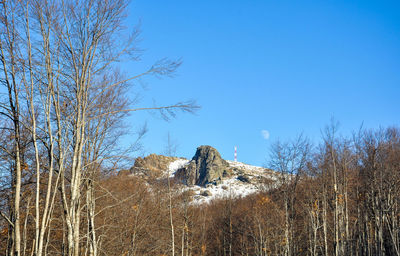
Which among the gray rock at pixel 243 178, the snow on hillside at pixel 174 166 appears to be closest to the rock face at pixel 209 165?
the gray rock at pixel 243 178

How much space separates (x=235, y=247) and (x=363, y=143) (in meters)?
23.2

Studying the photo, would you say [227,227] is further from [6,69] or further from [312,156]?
[6,69]

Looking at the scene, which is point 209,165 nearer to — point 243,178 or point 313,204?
point 243,178

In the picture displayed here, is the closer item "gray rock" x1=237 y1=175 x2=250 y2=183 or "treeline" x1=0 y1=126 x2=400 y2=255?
"treeline" x1=0 y1=126 x2=400 y2=255

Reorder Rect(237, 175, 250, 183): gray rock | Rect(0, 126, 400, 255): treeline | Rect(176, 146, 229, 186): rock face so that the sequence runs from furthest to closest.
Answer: Rect(176, 146, 229, 186): rock face, Rect(237, 175, 250, 183): gray rock, Rect(0, 126, 400, 255): treeline

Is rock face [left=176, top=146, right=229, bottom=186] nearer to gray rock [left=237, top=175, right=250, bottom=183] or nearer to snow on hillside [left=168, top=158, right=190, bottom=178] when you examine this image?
gray rock [left=237, top=175, right=250, bottom=183]

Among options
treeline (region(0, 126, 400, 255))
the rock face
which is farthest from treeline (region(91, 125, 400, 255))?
the rock face

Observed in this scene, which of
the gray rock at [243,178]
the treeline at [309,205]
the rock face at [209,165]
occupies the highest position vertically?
the rock face at [209,165]

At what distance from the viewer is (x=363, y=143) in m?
27.4

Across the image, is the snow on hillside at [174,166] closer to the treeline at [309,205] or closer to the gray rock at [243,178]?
the treeline at [309,205]

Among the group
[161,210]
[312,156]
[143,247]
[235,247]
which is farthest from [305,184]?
[235,247]

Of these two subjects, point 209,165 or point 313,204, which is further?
point 209,165

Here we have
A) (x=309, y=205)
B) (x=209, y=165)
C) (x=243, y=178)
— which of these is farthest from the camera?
(x=209, y=165)

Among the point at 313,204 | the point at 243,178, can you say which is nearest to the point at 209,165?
the point at 243,178
